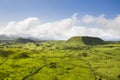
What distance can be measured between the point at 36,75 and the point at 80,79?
142 feet

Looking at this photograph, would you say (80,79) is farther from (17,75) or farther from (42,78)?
(17,75)

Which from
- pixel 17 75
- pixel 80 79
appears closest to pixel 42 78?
pixel 17 75

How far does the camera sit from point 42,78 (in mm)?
190625

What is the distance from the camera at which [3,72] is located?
194m

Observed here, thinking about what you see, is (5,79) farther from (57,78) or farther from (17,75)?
(57,78)

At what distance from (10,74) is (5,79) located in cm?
1525

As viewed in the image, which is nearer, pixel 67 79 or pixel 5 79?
pixel 5 79

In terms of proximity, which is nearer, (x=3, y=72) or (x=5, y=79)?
(x=5, y=79)

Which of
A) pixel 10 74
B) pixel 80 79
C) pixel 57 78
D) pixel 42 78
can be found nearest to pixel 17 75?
pixel 10 74

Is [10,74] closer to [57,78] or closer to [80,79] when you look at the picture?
[57,78]

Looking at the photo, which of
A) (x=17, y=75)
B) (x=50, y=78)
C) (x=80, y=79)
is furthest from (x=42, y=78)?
(x=80, y=79)

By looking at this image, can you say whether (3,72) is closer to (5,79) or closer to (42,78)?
(5,79)

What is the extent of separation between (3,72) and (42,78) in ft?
126

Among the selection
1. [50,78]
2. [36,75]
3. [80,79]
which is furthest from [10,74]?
[80,79]
